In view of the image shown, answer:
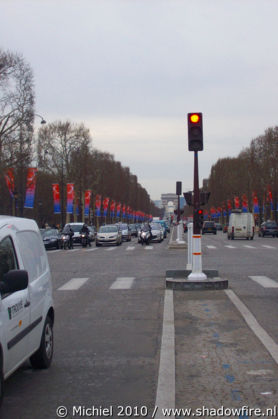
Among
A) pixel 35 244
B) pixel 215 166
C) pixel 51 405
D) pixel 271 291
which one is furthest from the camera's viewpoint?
pixel 215 166

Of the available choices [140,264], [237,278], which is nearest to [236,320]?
[237,278]

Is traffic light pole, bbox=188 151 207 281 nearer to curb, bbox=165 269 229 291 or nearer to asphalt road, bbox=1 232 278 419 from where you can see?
curb, bbox=165 269 229 291

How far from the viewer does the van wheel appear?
7.16 meters

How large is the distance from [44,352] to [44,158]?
78.3 metres

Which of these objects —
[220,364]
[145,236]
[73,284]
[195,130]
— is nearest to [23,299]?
[220,364]

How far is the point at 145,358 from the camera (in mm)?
7855

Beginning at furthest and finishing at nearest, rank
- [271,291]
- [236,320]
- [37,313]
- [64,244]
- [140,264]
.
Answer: [64,244] < [140,264] < [271,291] < [236,320] < [37,313]

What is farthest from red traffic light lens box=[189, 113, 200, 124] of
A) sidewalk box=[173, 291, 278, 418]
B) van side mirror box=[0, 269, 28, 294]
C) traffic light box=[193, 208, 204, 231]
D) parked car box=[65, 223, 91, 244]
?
parked car box=[65, 223, 91, 244]

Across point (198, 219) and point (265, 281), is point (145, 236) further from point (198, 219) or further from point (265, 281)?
point (198, 219)

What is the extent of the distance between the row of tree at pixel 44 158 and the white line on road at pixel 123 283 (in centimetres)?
2964

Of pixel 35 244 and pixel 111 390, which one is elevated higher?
pixel 35 244

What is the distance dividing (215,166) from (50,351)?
122911mm

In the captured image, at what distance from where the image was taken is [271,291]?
15.2 m

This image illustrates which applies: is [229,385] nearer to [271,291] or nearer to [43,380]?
[43,380]
